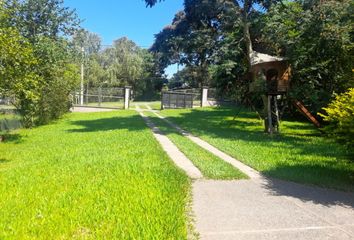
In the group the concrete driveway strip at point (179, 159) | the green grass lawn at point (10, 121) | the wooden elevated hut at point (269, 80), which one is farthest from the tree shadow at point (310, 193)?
the green grass lawn at point (10, 121)

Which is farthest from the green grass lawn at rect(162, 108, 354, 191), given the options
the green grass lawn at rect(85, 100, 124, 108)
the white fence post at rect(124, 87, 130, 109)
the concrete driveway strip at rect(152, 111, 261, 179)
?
the green grass lawn at rect(85, 100, 124, 108)

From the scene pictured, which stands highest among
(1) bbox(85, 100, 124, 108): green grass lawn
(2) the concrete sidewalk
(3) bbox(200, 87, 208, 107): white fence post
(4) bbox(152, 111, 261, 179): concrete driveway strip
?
(3) bbox(200, 87, 208, 107): white fence post

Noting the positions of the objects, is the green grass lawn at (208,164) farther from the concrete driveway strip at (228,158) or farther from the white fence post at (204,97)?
the white fence post at (204,97)

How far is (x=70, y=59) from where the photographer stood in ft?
76.6

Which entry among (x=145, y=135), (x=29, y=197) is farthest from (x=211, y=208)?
(x=145, y=135)

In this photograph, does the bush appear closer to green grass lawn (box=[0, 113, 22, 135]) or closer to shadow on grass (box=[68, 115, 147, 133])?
shadow on grass (box=[68, 115, 147, 133])

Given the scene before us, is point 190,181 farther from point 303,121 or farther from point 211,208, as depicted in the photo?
point 303,121

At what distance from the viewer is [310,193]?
6.63m

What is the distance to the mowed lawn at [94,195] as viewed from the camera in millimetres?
4664

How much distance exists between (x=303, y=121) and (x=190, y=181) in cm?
1610

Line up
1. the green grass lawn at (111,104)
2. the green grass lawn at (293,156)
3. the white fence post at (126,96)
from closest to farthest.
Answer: the green grass lawn at (293,156) < the white fence post at (126,96) < the green grass lawn at (111,104)

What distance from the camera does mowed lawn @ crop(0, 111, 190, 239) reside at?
466cm

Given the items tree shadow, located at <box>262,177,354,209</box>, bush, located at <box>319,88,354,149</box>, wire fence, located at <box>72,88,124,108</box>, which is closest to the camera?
tree shadow, located at <box>262,177,354,209</box>

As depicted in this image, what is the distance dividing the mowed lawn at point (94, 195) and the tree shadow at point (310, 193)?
5.46 feet
